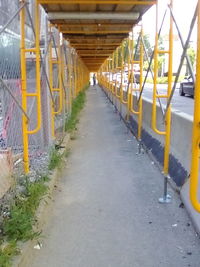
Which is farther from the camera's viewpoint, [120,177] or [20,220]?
[120,177]

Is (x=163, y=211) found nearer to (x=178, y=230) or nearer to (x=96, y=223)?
(x=178, y=230)

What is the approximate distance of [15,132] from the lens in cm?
670

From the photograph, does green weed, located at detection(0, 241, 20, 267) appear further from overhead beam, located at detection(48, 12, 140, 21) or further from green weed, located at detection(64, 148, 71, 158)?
overhead beam, located at detection(48, 12, 140, 21)

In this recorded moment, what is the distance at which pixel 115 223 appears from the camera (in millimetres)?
4387

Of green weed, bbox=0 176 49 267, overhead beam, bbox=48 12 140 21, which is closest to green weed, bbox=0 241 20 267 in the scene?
green weed, bbox=0 176 49 267

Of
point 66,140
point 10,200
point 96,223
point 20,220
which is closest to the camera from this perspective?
point 20,220

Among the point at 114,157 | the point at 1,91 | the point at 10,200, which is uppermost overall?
the point at 1,91

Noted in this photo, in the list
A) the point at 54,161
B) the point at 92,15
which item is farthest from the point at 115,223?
the point at 92,15

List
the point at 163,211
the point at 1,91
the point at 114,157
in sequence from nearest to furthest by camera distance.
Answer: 1. the point at 163,211
2. the point at 1,91
3. the point at 114,157

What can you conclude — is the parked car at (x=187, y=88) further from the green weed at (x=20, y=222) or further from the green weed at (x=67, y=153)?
the green weed at (x=20, y=222)

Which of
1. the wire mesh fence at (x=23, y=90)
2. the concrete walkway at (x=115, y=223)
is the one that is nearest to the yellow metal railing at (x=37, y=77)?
the wire mesh fence at (x=23, y=90)

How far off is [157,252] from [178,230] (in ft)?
1.76

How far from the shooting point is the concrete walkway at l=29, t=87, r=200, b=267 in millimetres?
3631

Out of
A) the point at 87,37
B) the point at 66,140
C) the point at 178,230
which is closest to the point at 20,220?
the point at 178,230
